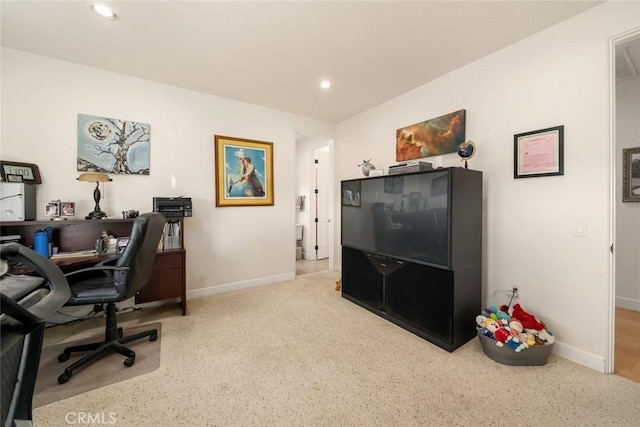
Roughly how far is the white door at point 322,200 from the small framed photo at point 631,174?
13.6 feet

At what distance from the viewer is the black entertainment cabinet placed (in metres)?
2.13

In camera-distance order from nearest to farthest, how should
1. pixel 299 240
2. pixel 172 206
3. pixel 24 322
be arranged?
pixel 24 322 → pixel 172 206 → pixel 299 240

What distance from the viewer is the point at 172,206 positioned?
9.34 ft

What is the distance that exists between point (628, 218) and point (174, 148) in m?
5.28

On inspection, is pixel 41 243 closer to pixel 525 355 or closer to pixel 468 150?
pixel 468 150

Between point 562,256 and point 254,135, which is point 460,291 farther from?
point 254,135

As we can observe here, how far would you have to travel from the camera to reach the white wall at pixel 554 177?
6.07ft

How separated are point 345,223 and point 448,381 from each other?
188cm

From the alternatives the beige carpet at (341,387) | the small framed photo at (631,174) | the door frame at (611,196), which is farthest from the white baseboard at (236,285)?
the small framed photo at (631,174)

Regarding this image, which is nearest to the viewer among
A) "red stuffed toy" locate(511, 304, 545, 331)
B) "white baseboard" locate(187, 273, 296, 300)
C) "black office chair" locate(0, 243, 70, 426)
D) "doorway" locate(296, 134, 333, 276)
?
"black office chair" locate(0, 243, 70, 426)

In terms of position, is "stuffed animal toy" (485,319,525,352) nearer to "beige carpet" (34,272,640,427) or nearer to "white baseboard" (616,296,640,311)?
"beige carpet" (34,272,640,427)

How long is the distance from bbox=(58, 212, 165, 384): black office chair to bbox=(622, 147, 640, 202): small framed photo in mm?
4804

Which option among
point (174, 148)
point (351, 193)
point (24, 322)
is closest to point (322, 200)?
point (351, 193)

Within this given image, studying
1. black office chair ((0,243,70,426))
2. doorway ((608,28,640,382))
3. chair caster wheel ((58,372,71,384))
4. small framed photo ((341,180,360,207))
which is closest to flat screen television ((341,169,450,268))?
small framed photo ((341,180,360,207))
